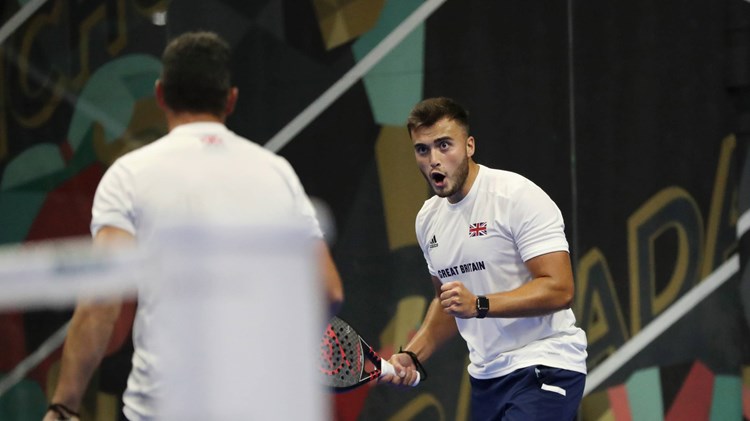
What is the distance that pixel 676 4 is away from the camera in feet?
17.7

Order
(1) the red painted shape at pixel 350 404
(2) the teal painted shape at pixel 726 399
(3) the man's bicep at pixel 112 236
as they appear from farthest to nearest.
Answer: (1) the red painted shape at pixel 350 404
(2) the teal painted shape at pixel 726 399
(3) the man's bicep at pixel 112 236

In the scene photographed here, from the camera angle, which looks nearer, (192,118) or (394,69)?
(192,118)

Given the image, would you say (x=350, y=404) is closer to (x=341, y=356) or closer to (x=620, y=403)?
(x=620, y=403)

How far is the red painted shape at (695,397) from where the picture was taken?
5.35 m

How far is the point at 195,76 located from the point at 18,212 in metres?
4.04

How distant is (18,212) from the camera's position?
645cm

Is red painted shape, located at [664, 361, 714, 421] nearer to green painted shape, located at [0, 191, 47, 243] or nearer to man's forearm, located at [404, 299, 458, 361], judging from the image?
man's forearm, located at [404, 299, 458, 361]

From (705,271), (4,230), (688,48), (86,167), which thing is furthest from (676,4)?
A: (4,230)

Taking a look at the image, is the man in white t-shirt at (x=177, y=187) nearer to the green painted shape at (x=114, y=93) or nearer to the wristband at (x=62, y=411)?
the wristband at (x=62, y=411)

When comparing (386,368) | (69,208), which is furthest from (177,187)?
(69,208)

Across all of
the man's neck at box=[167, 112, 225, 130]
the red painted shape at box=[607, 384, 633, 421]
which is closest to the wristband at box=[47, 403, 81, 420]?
the man's neck at box=[167, 112, 225, 130]

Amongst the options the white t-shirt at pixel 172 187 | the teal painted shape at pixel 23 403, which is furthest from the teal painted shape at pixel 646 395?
the white t-shirt at pixel 172 187

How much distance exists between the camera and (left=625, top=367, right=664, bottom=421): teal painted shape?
17.8ft

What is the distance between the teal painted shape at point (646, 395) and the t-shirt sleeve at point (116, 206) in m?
3.43
